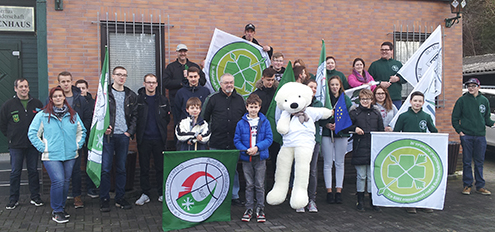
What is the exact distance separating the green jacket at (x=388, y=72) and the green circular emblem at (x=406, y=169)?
87.9 inches

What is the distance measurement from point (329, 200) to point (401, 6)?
187 inches

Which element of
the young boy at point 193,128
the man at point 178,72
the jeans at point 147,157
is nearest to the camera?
the young boy at point 193,128

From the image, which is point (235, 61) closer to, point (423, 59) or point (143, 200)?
point (143, 200)

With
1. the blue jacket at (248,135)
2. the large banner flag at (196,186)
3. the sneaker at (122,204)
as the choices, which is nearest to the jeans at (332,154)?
the blue jacket at (248,135)

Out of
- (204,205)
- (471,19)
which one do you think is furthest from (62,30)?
(471,19)

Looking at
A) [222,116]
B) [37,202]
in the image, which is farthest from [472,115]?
[37,202]

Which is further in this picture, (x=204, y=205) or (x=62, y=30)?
(x=62, y=30)

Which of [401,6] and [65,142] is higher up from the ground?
A: [401,6]

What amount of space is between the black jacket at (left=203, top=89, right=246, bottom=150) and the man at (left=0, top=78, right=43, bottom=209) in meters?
2.56

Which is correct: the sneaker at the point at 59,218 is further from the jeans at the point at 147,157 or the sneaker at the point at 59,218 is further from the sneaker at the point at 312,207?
the sneaker at the point at 312,207

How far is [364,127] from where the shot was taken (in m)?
5.84

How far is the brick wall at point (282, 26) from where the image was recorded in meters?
6.86

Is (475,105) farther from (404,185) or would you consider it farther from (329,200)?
(329,200)

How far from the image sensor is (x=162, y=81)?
6.92 m
